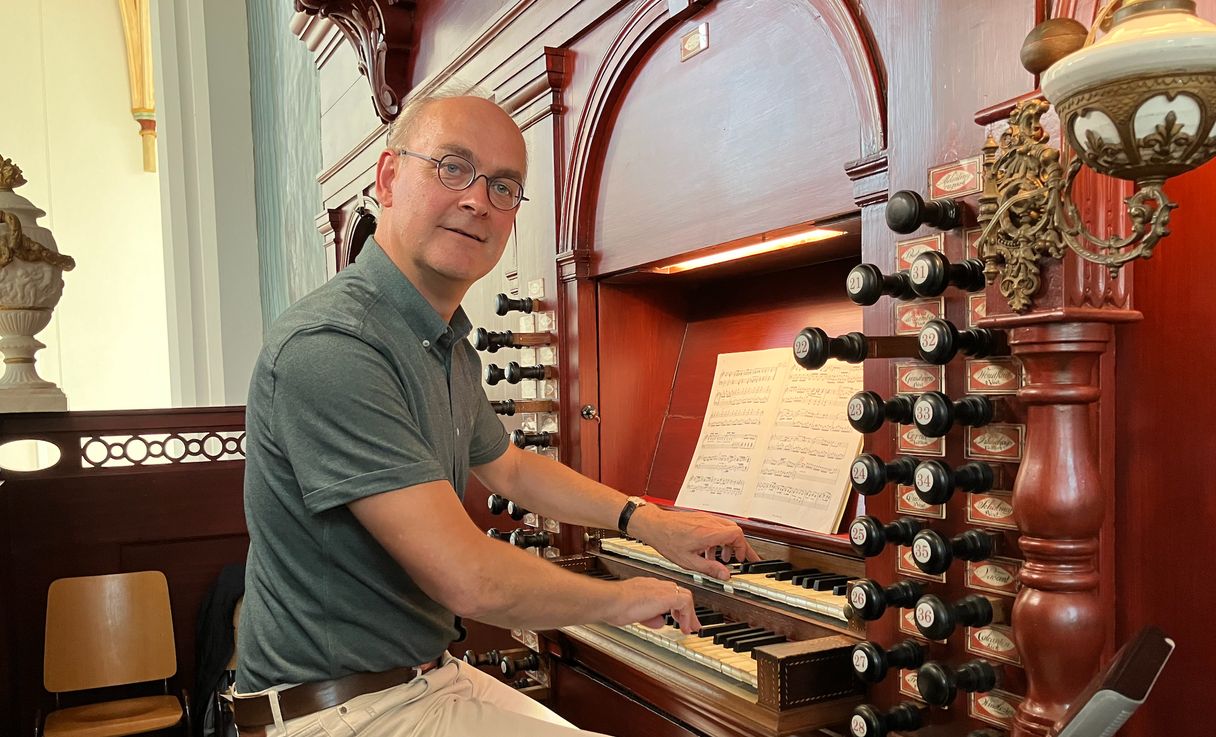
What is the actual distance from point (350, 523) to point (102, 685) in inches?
106

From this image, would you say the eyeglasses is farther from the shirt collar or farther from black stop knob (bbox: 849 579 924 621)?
black stop knob (bbox: 849 579 924 621)

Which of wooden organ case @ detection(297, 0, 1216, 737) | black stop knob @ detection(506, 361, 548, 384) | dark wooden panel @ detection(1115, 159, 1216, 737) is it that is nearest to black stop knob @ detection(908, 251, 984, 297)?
wooden organ case @ detection(297, 0, 1216, 737)

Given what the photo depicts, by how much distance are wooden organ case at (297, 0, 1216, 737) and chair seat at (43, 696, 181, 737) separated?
129 cm

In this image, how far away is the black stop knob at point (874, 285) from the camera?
5.72 ft

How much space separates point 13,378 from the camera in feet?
12.1

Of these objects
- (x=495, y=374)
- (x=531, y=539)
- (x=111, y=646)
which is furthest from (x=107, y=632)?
(x=495, y=374)

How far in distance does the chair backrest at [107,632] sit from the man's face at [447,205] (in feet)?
8.66

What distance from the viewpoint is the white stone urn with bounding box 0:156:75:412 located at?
3637 millimetres

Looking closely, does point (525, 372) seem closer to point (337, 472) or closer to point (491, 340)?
point (491, 340)

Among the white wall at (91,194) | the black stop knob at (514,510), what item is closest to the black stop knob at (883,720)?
the black stop knob at (514,510)

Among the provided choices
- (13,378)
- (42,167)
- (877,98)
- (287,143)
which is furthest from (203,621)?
(42,167)

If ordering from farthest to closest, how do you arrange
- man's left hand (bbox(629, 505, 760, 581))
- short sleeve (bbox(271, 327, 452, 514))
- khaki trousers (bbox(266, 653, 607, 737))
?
1. man's left hand (bbox(629, 505, 760, 581))
2. khaki trousers (bbox(266, 653, 607, 737))
3. short sleeve (bbox(271, 327, 452, 514))

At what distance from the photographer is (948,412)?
5.38 feet

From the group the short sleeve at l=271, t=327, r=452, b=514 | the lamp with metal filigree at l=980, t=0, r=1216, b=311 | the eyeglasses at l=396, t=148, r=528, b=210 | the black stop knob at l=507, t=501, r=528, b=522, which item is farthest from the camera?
the black stop knob at l=507, t=501, r=528, b=522
